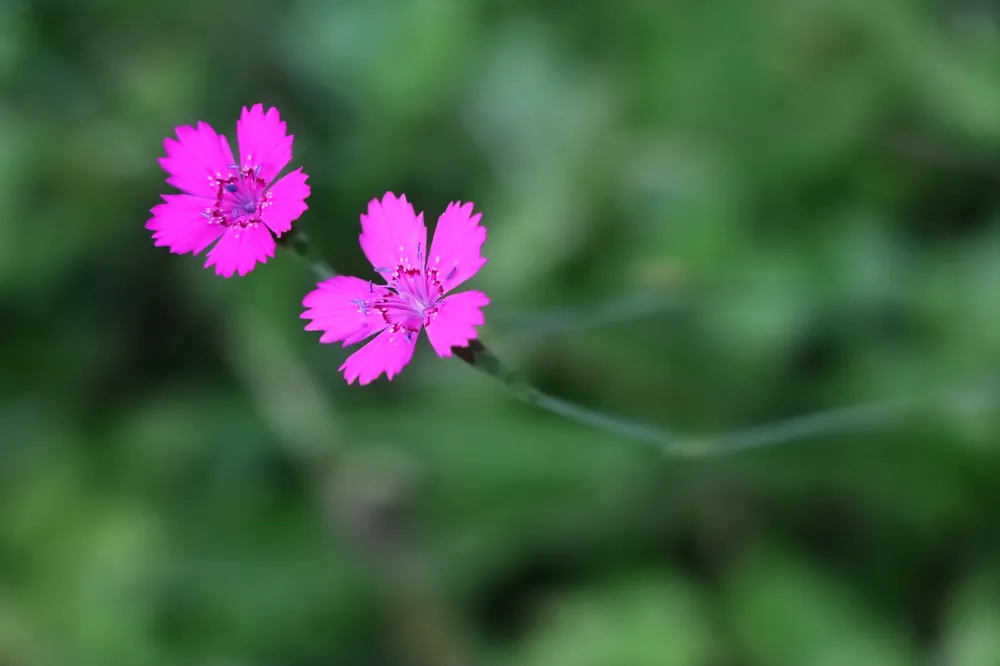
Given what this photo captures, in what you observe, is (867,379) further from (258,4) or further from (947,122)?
(258,4)

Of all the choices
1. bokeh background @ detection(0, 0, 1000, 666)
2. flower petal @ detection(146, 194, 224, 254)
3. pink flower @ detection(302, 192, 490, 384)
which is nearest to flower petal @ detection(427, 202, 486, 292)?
pink flower @ detection(302, 192, 490, 384)

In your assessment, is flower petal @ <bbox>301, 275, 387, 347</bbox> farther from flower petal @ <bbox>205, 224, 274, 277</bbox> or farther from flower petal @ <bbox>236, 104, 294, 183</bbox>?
flower petal @ <bbox>236, 104, 294, 183</bbox>

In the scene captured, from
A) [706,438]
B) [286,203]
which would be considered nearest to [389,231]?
Result: [286,203]

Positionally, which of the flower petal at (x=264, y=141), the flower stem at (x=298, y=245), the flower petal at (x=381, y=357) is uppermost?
the flower petal at (x=264, y=141)

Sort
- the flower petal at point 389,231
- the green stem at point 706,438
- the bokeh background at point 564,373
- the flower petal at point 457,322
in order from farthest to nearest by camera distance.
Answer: the bokeh background at point 564,373 < the green stem at point 706,438 < the flower petal at point 389,231 < the flower petal at point 457,322

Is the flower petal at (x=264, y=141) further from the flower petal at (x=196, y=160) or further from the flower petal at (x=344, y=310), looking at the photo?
the flower petal at (x=344, y=310)

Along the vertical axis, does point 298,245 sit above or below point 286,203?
above

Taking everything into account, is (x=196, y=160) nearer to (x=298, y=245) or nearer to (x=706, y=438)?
(x=298, y=245)

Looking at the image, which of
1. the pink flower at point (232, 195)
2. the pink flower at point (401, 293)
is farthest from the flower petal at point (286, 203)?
the pink flower at point (401, 293)
